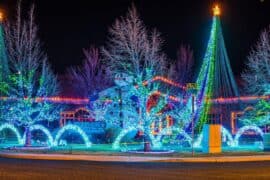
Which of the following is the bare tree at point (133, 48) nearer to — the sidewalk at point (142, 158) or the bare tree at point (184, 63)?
the sidewalk at point (142, 158)

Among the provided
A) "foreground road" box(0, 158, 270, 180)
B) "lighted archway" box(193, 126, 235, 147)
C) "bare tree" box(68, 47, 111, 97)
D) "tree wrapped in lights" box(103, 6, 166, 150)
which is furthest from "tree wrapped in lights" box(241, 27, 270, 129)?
"bare tree" box(68, 47, 111, 97)

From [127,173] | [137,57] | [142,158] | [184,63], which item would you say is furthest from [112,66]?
[184,63]

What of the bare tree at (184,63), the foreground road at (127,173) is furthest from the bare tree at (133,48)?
the bare tree at (184,63)

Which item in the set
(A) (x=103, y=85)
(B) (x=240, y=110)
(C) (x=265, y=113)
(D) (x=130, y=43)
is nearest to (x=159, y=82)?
(D) (x=130, y=43)

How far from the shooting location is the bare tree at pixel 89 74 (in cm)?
6044

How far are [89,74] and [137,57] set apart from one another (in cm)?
2904

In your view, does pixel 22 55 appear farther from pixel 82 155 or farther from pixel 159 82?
pixel 82 155

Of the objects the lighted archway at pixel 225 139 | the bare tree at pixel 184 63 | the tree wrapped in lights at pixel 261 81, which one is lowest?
the lighted archway at pixel 225 139

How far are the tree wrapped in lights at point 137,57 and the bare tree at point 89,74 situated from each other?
23968 mm

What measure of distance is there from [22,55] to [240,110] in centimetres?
1915

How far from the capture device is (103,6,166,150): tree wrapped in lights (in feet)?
109

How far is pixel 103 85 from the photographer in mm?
58844

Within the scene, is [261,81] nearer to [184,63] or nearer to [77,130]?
[77,130]

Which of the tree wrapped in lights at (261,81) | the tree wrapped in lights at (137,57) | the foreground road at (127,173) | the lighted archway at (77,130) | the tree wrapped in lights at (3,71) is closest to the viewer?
the foreground road at (127,173)
